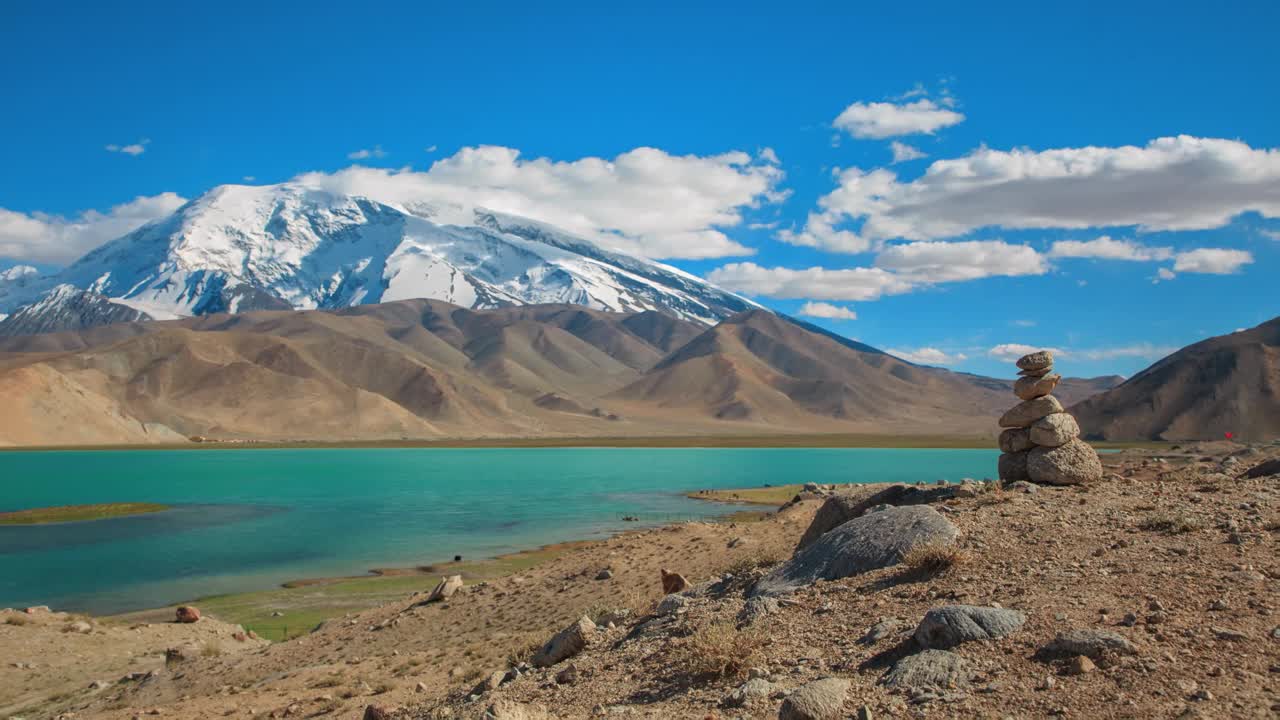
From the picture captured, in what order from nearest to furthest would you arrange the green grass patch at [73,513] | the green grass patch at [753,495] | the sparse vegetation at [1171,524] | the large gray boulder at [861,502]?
the sparse vegetation at [1171,524] < the large gray boulder at [861,502] < the green grass patch at [73,513] < the green grass patch at [753,495]

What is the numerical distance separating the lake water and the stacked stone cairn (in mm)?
20091

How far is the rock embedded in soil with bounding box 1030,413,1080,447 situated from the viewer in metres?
15.4

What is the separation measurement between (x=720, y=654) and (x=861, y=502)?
6.98 metres

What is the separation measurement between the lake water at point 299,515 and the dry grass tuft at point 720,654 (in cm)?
2088

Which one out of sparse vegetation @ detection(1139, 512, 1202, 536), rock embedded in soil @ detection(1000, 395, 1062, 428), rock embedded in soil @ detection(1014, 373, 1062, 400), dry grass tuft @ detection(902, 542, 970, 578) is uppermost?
rock embedded in soil @ detection(1014, 373, 1062, 400)

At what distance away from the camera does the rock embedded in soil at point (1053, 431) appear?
15359 millimetres

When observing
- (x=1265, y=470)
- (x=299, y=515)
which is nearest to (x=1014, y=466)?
(x=1265, y=470)

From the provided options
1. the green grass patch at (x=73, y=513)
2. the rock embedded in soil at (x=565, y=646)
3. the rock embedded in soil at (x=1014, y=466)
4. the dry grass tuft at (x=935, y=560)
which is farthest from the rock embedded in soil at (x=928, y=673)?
the green grass patch at (x=73, y=513)

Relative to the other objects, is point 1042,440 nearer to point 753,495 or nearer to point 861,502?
point 861,502

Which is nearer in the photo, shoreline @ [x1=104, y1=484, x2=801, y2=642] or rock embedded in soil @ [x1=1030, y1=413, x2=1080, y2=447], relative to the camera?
rock embedded in soil @ [x1=1030, y1=413, x2=1080, y2=447]

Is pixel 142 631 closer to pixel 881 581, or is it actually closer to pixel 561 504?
pixel 881 581

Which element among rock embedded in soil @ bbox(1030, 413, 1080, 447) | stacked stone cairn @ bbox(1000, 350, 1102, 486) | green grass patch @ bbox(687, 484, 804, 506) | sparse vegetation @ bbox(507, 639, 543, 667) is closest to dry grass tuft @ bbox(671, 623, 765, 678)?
sparse vegetation @ bbox(507, 639, 543, 667)

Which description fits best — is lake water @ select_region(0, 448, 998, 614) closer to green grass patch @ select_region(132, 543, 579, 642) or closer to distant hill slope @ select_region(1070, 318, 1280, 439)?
green grass patch @ select_region(132, 543, 579, 642)

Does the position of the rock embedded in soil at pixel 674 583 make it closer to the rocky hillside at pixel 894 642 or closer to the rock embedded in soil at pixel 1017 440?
the rocky hillside at pixel 894 642
